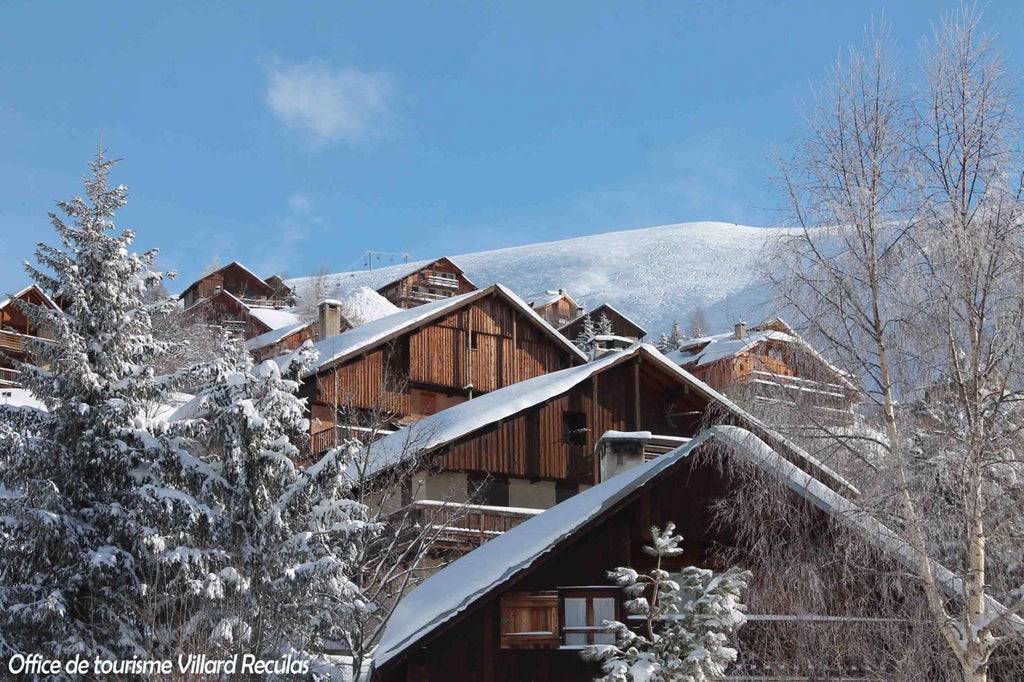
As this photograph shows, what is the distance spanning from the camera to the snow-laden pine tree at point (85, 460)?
49.6 feet

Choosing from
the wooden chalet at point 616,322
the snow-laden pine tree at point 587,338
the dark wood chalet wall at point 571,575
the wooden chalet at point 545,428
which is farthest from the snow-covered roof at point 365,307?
the dark wood chalet wall at point 571,575

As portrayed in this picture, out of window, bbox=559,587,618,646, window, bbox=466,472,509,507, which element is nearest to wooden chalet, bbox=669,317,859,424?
window, bbox=559,587,618,646

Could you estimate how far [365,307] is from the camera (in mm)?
88125

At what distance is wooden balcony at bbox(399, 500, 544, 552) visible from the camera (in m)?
23.3

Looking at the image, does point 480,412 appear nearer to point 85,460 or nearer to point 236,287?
point 85,460

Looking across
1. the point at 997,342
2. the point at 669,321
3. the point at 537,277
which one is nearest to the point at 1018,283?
the point at 997,342

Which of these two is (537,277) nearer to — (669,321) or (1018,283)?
(669,321)

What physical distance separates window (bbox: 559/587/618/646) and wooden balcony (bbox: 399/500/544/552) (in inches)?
238

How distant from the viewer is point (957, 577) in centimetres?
1297

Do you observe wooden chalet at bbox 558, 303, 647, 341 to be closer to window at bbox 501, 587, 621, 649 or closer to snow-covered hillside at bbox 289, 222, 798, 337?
snow-covered hillside at bbox 289, 222, 798, 337

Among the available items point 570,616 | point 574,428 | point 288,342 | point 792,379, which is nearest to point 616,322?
point 288,342

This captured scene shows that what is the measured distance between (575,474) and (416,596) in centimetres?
1462

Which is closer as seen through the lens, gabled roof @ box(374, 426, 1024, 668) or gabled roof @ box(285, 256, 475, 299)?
gabled roof @ box(374, 426, 1024, 668)

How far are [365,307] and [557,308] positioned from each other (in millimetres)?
20599
